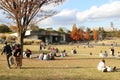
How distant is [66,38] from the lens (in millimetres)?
160125

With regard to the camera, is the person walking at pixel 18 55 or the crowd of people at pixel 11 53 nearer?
the crowd of people at pixel 11 53

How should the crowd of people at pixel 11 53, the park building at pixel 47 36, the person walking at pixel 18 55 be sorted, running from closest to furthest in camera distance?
1. the crowd of people at pixel 11 53
2. the person walking at pixel 18 55
3. the park building at pixel 47 36

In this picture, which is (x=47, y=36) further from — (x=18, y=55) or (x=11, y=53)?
(x=11, y=53)

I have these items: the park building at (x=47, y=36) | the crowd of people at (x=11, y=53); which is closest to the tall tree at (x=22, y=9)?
the crowd of people at (x=11, y=53)

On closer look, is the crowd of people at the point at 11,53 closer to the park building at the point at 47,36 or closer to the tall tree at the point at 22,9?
the tall tree at the point at 22,9

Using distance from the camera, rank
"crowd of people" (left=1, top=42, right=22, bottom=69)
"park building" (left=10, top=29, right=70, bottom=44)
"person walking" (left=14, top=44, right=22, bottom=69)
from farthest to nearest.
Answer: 1. "park building" (left=10, top=29, right=70, bottom=44)
2. "person walking" (left=14, top=44, right=22, bottom=69)
3. "crowd of people" (left=1, top=42, right=22, bottom=69)

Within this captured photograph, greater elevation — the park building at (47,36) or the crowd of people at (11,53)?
the park building at (47,36)

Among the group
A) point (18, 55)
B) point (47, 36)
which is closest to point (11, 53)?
point (18, 55)

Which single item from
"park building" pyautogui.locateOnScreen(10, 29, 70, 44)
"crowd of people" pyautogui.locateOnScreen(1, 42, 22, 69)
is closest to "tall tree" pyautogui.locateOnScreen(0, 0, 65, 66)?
"crowd of people" pyautogui.locateOnScreen(1, 42, 22, 69)

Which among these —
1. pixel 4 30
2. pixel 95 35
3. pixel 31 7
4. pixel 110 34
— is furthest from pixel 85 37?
pixel 31 7

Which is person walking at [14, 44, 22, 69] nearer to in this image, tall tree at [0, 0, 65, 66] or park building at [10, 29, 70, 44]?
tall tree at [0, 0, 65, 66]

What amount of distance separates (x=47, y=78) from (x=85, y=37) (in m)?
145

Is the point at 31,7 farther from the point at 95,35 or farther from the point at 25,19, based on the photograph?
the point at 95,35

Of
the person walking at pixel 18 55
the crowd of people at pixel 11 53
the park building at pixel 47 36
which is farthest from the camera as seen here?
the park building at pixel 47 36
